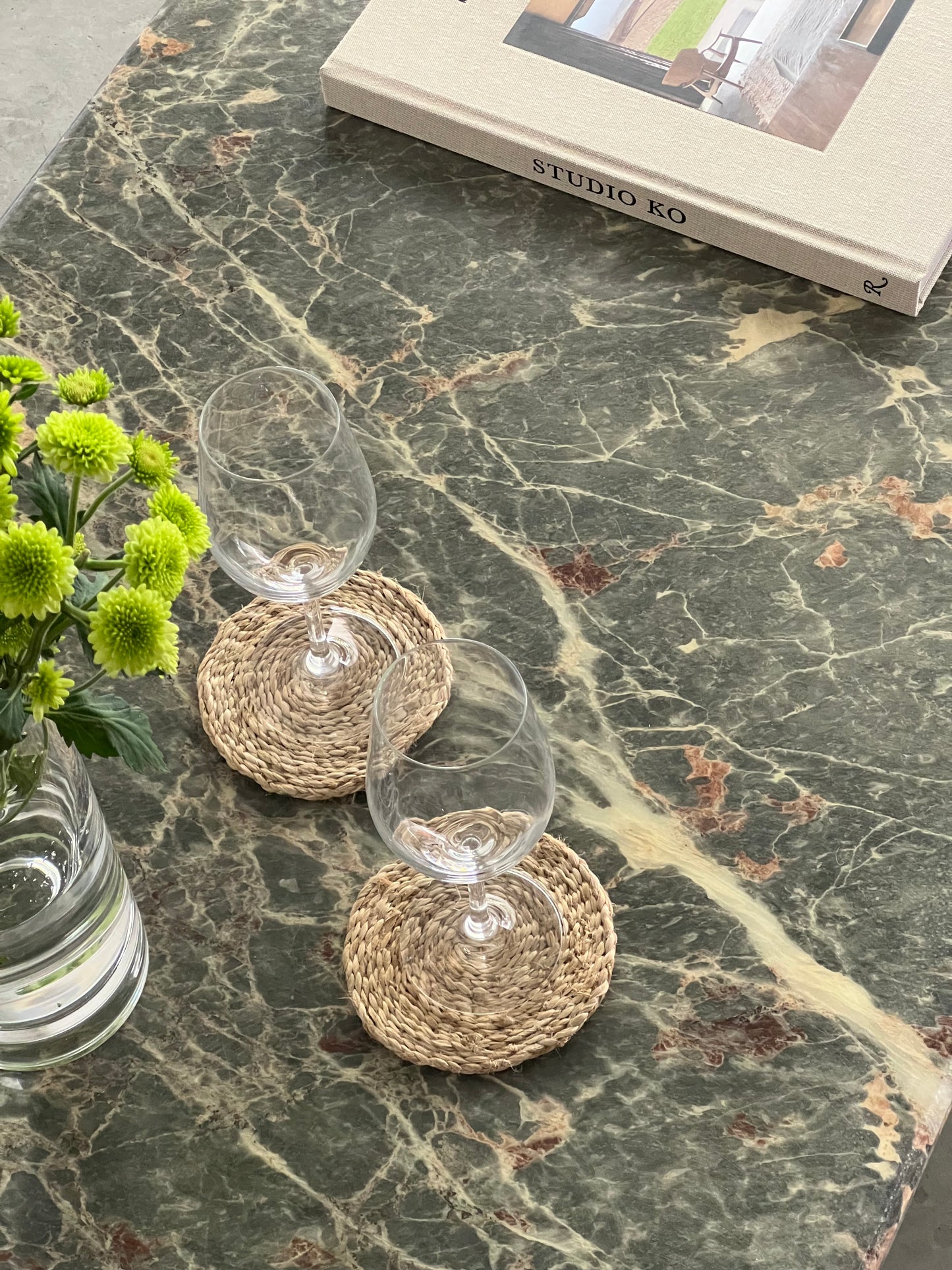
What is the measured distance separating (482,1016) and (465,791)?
0.17 m

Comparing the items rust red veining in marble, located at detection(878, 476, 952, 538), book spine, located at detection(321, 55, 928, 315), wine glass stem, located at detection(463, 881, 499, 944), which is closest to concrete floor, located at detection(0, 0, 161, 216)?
book spine, located at detection(321, 55, 928, 315)

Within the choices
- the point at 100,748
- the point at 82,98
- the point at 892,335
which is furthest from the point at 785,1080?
the point at 82,98

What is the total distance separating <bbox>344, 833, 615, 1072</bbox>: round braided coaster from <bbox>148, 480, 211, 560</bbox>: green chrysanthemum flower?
1.02 feet

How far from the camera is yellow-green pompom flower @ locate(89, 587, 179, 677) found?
2.25 feet

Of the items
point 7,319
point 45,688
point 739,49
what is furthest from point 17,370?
point 739,49

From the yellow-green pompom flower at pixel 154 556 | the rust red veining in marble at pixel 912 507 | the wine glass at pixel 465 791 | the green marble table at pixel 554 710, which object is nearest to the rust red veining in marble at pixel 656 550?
the green marble table at pixel 554 710

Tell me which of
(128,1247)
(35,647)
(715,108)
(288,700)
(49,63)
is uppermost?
(715,108)

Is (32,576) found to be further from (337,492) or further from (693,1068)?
(693,1068)

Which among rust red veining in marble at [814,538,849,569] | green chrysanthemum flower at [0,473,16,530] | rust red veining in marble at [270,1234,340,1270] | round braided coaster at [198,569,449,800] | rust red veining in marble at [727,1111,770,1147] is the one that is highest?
green chrysanthemum flower at [0,473,16,530]

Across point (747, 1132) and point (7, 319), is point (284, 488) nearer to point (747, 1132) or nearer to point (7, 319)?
point (7, 319)

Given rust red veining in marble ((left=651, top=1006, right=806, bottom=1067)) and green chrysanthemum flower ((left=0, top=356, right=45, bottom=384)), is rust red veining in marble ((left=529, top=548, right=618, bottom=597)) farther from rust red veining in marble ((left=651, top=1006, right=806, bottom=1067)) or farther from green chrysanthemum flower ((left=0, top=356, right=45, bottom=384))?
green chrysanthemum flower ((left=0, top=356, right=45, bottom=384))

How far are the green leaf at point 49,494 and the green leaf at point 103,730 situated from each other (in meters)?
0.10

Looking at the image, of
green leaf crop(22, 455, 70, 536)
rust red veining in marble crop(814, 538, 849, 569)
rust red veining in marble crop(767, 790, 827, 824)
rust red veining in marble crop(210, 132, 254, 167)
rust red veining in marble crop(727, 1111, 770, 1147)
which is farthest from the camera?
rust red veining in marble crop(210, 132, 254, 167)

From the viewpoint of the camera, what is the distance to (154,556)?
70 centimetres
